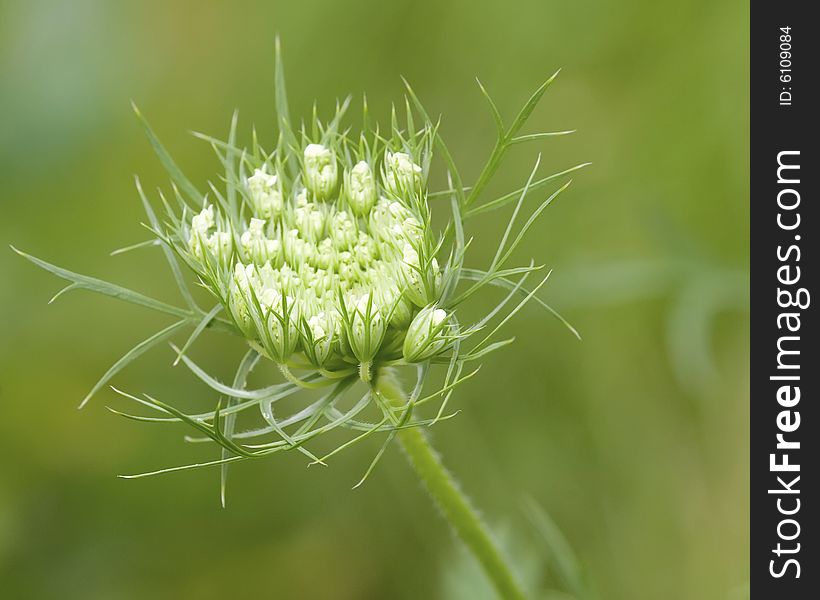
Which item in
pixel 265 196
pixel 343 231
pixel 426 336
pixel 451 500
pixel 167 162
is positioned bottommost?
pixel 451 500

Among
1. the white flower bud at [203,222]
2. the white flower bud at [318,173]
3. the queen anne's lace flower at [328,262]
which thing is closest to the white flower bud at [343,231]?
the queen anne's lace flower at [328,262]

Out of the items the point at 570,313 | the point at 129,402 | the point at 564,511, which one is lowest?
the point at 564,511

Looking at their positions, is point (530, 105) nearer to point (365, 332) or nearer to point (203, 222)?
point (365, 332)

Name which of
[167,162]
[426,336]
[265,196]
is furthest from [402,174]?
[167,162]

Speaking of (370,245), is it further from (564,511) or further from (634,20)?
(634,20)

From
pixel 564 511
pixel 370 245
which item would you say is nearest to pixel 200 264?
pixel 370 245

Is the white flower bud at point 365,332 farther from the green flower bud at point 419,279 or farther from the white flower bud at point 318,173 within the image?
the white flower bud at point 318,173
